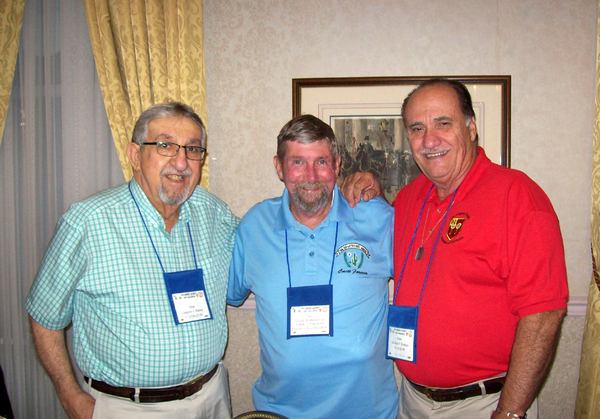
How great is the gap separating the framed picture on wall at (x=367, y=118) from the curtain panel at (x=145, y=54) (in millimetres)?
740

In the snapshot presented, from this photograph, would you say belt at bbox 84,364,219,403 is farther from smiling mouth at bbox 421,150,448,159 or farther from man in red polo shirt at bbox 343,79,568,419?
smiling mouth at bbox 421,150,448,159

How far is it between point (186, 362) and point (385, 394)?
3.30 feet

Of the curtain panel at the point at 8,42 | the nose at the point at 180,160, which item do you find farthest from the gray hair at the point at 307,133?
the curtain panel at the point at 8,42

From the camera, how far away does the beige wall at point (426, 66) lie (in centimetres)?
248

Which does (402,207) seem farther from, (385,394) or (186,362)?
(186,362)

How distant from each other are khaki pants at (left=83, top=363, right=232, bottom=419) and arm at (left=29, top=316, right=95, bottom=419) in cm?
5

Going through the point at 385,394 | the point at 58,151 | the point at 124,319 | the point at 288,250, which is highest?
the point at 58,151

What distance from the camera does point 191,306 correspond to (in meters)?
1.86

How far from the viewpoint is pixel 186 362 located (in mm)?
1804

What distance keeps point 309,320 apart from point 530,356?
940 millimetres

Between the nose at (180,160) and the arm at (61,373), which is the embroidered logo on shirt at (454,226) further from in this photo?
the arm at (61,373)

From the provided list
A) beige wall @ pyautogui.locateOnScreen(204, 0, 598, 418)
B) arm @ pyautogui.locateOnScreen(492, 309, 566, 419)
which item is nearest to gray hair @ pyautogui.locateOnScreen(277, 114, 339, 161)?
beige wall @ pyautogui.locateOnScreen(204, 0, 598, 418)

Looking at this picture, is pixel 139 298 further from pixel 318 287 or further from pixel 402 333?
pixel 402 333

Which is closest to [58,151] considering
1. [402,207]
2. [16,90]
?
[16,90]
